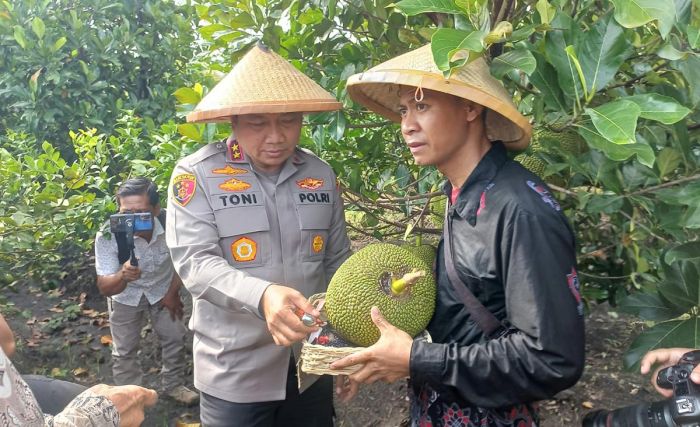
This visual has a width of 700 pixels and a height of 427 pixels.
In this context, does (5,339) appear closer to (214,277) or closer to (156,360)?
(214,277)

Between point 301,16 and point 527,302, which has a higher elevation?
point 301,16

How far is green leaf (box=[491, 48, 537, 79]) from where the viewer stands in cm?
122

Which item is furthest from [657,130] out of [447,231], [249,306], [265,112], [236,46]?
[236,46]

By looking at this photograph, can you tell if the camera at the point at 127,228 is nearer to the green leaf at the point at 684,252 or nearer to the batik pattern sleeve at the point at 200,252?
the batik pattern sleeve at the point at 200,252

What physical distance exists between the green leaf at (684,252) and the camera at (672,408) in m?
0.24

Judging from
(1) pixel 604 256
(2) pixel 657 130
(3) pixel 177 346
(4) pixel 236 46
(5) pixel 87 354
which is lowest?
(5) pixel 87 354

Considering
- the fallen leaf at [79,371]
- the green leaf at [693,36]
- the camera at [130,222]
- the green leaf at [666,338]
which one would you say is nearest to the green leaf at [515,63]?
the green leaf at [693,36]

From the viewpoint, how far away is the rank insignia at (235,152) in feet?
6.02

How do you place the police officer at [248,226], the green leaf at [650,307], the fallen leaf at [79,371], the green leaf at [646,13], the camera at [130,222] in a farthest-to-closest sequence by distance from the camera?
the fallen leaf at [79,371] → the camera at [130,222] → the police officer at [248,226] → the green leaf at [650,307] → the green leaf at [646,13]

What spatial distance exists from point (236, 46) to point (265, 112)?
59 centimetres

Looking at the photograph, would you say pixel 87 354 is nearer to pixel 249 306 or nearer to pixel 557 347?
pixel 249 306

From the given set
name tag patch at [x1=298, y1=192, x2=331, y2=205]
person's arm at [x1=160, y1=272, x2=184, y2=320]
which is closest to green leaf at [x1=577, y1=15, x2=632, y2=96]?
name tag patch at [x1=298, y1=192, x2=331, y2=205]

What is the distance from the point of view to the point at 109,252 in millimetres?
3178

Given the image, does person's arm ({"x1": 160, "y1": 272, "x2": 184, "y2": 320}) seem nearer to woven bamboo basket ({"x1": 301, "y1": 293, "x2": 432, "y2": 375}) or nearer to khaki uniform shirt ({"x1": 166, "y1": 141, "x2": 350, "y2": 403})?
khaki uniform shirt ({"x1": 166, "y1": 141, "x2": 350, "y2": 403})
